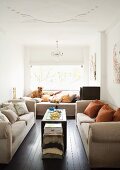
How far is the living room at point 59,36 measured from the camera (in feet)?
13.1

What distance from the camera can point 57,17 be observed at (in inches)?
182

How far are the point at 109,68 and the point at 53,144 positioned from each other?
290 cm

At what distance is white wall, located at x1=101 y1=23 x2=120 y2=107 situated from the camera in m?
5.02

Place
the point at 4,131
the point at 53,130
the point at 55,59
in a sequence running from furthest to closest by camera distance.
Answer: the point at 55,59, the point at 53,130, the point at 4,131

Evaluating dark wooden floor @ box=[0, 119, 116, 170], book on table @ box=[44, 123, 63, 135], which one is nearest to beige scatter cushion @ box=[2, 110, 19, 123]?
dark wooden floor @ box=[0, 119, 116, 170]

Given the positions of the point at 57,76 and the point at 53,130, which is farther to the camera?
the point at 57,76

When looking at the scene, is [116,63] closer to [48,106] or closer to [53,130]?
[53,130]

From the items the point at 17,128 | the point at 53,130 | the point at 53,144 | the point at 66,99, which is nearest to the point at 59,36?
the point at 66,99

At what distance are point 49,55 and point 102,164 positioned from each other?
242 inches

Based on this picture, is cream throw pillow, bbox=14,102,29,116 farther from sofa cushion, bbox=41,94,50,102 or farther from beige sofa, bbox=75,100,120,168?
beige sofa, bbox=75,100,120,168

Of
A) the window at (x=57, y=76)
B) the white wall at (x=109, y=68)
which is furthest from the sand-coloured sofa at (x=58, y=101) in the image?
the white wall at (x=109, y=68)

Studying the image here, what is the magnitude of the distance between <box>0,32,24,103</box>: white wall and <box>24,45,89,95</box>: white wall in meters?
0.62

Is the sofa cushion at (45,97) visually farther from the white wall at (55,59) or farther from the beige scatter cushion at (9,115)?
the beige scatter cushion at (9,115)

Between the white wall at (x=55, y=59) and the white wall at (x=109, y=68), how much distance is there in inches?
102
